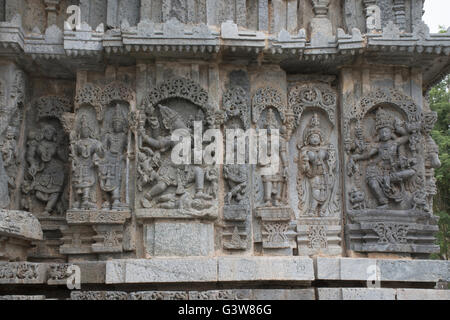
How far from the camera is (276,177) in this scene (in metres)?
8.84

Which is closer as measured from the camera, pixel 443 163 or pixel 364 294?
pixel 364 294

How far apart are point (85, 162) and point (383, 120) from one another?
482 cm

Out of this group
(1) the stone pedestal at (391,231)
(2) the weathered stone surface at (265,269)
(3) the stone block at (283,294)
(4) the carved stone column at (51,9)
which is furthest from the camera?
(4) the carved stone column at (51,9)

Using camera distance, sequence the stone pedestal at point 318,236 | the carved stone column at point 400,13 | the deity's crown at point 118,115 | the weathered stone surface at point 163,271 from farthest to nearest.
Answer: the carved stone column at point 400,13
the deity's crown at point 118,115
the stone pedestal at point 318,236
the weathered stone surface at point 163,271

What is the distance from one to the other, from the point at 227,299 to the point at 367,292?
2.05 meters

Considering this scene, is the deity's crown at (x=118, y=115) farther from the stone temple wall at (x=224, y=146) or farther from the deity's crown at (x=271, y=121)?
the deity's crown at (x=271, y=121)

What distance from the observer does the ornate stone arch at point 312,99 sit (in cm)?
928

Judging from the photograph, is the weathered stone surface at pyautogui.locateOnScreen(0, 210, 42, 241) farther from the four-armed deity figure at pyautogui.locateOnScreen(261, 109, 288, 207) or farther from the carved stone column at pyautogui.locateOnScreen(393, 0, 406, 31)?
the carved stone column at pyautogui.locateOnScreen(393, 0, 406, 31)

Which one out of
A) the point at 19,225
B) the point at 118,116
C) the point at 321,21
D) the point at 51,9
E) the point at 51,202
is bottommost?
the point at 19,225

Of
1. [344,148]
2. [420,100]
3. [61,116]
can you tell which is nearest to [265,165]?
[344,148]

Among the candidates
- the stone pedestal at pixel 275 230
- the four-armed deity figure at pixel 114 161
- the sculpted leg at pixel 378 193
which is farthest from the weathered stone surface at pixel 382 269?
the four-armed deity figure at pixel 114 161

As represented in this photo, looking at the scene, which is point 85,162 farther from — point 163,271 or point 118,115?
point 163,271

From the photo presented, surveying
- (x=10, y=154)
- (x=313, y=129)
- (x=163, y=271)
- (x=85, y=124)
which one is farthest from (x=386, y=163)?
(x=10, y=154)

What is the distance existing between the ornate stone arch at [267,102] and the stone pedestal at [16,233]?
12.3ft
